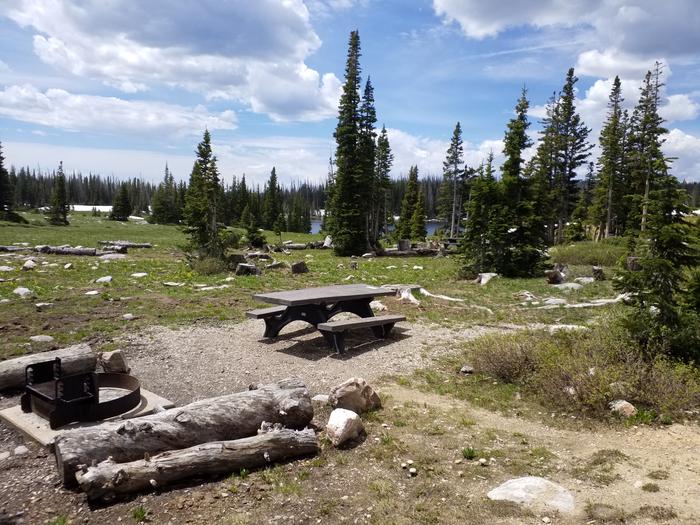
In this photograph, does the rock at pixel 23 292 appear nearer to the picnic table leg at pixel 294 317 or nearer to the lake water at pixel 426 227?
the picnic table leg at pixel 294 317

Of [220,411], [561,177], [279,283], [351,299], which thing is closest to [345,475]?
[220,411]

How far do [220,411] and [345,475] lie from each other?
160 cm

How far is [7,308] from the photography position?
1225 cm

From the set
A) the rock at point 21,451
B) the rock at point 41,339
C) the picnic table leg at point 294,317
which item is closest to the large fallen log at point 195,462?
the rock at point 21,451

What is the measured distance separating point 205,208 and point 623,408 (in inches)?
726

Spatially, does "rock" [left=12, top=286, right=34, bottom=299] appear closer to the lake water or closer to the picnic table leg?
the picnic table leg

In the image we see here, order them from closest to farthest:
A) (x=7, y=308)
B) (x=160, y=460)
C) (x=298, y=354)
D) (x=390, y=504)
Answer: (x=390, y=504) → (x=160, y=460) → (x=298, y=354) → (x=7, y=308)

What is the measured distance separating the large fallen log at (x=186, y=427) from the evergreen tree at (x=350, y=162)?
91.9 feet

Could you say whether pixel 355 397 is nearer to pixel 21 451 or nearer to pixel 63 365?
pixel 21 451

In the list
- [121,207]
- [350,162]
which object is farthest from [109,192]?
[350,162]

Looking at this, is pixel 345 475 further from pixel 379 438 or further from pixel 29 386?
pixel 29 386

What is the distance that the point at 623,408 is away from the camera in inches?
259

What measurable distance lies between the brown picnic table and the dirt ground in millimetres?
2131

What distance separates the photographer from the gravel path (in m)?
8.18
